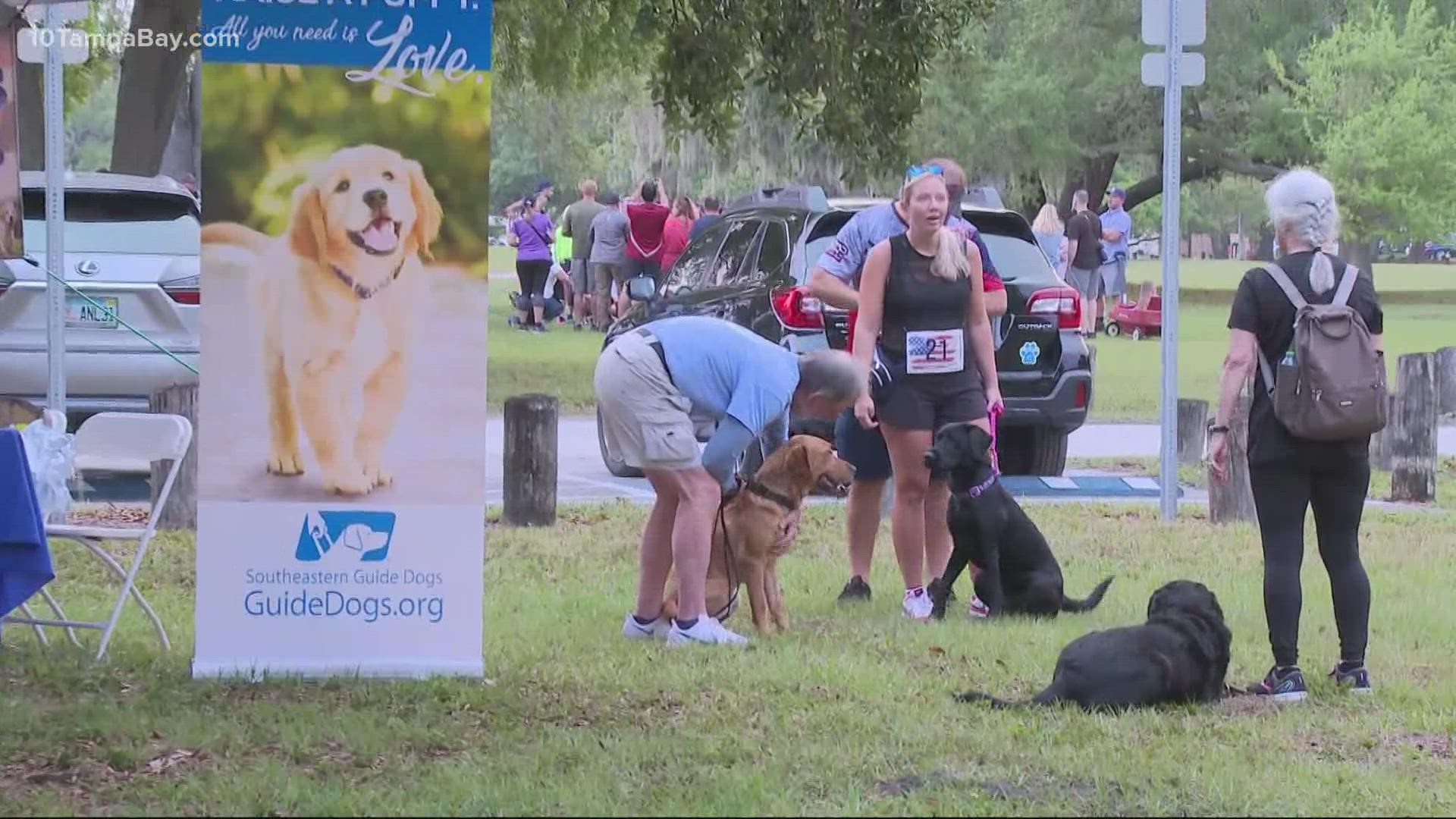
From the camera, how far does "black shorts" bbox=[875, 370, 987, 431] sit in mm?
7855

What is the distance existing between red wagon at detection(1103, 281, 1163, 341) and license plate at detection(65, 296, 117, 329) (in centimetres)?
1977

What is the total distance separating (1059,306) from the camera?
11602 millimetres

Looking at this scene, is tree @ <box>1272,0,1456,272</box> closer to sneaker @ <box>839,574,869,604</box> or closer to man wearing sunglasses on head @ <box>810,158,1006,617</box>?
man wearing sunglasses on head @ <box>810,158,1006,617</box>

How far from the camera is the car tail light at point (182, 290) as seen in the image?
38.3 ft

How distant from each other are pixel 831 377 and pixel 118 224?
7153 millimetres

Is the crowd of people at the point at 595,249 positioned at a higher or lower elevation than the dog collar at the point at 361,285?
higher

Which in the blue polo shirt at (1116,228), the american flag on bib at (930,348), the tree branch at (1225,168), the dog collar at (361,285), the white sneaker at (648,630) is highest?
the tree branch at (1225,168)

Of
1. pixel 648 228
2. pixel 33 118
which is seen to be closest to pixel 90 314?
pixel 33 118

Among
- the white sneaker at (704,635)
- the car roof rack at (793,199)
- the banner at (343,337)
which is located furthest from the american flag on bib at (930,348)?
the car roof rack at (793,199)

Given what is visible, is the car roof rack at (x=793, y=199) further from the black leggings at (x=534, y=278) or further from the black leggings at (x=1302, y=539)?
the black leggings at (x=534, y=278)

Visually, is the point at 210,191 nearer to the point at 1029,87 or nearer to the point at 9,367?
the point at 9,367

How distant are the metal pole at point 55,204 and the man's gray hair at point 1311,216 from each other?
577cm

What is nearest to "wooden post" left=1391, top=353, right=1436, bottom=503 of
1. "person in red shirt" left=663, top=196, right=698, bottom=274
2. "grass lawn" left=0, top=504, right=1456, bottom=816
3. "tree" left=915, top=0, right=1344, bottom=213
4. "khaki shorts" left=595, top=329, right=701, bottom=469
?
"grass lawn" left=0, top=504, right=1456, bottom=816

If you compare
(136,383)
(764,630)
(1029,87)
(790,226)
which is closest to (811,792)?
(764,630)
